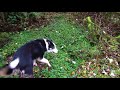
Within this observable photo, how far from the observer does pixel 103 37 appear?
567 centimetres

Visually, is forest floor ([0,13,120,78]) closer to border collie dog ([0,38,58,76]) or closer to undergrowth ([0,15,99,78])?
undergrowth ([0,15,99,78])

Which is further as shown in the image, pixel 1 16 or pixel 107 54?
pixel 1 16

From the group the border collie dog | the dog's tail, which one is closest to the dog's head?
the border collie dog

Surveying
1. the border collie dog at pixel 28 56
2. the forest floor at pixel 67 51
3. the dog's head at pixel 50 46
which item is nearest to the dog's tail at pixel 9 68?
the border collie dog at pixel 28 56

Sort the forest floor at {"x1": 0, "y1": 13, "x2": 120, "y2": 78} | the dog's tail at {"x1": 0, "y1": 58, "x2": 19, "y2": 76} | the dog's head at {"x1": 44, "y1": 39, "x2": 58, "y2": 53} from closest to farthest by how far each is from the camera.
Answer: the dog's tail at {"x1": 0, "y1": 58, "x2": 19, "y2": 76}
the forest floor at {"x1": 0, "y1": 13, "x2": 120, "y2": 78}
the dog's head at {"x1": 44, "y1": 39, "x2": 58, "y2": 53}

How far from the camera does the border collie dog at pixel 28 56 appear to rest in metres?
4.30

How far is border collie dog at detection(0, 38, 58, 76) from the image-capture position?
430 cm
